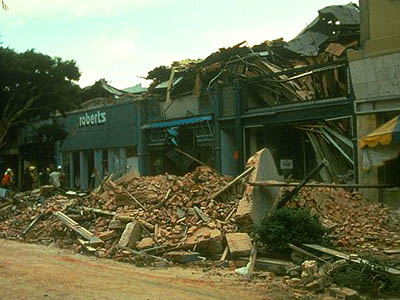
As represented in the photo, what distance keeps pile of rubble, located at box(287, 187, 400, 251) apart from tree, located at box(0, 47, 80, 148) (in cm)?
2534

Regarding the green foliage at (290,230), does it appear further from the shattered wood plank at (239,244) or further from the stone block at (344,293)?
the stone block at (344,293)

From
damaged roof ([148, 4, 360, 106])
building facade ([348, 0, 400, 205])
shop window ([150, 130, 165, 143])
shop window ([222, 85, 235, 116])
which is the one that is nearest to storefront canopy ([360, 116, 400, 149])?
building facade ([348, 0, 400, 205])

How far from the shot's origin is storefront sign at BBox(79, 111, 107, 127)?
116 ft

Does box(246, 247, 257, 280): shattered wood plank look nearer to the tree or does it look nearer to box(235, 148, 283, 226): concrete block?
box(235, 148, 283, 226): concrete block

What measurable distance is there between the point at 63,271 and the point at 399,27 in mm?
11670

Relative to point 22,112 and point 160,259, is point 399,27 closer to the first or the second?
point 160,259

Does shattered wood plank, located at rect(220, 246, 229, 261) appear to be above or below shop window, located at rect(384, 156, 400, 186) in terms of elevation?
below

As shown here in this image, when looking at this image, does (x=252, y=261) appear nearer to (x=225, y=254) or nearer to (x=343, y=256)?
(x=225, y=254)

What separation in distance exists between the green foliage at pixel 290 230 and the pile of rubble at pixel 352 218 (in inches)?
43.5

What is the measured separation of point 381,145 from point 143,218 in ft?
21.1

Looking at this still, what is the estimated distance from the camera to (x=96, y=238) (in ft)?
49.2

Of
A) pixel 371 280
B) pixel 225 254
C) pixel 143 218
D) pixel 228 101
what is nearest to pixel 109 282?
pixel 225 254

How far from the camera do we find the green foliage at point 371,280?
9039mm

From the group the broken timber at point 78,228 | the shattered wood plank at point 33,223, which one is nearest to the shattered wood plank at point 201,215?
the broken timber at point 78,228
